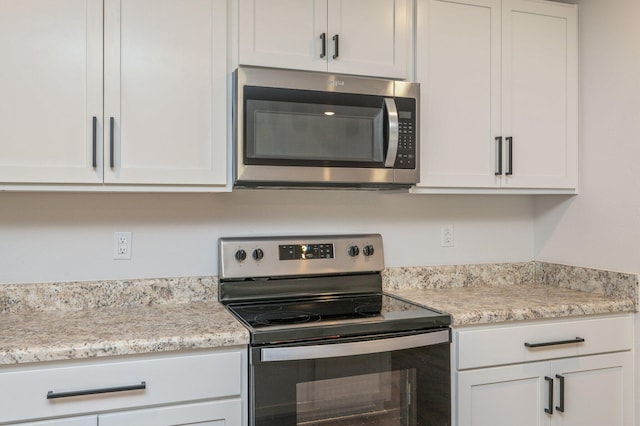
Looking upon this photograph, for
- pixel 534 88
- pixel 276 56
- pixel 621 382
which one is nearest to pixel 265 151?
pixel 276 56

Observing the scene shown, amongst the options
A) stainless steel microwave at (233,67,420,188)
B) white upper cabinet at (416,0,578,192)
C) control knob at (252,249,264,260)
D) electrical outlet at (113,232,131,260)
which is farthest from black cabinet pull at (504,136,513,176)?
electrical outlet at (113,232,131,260)

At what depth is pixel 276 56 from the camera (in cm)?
194

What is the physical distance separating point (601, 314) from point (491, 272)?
57 centimetres

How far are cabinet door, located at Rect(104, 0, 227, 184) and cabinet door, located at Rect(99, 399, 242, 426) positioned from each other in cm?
74

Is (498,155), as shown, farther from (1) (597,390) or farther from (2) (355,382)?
(2) (355,382)

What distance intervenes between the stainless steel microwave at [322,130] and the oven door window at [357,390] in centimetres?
65

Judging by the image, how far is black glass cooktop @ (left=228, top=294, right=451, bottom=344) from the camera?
5.48ft

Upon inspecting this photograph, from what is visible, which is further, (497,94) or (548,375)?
(497,94)

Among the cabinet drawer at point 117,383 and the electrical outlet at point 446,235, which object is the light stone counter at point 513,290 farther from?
the cabinet drawer at point 117,383

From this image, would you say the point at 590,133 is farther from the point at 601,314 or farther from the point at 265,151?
the point at 265,151

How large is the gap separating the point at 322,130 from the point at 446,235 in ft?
3.05

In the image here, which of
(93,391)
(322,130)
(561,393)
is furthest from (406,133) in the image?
(93,391)

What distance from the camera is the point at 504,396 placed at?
1.98 m

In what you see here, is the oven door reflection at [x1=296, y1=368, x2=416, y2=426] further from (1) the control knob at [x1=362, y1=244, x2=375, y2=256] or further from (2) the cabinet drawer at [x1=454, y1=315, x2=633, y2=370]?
(1) the control knob at [x1=362, y1=244, x2=375, y2=256]
